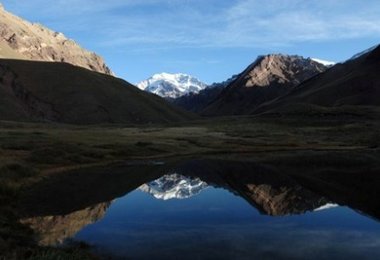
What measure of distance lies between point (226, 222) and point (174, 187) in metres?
18.6

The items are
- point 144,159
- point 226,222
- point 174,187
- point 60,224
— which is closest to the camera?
point 60,224

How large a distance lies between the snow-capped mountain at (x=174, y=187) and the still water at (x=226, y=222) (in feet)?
0.31

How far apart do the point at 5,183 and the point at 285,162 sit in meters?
40.1

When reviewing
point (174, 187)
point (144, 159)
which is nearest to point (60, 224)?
point (174, 187)

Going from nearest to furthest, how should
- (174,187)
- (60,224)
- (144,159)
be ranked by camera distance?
(60,224)
(174,187)
(144,159)

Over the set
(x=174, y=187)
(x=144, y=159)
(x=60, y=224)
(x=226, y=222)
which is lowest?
(x=226, y=222)

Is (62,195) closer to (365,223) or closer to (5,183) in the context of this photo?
(5,183)

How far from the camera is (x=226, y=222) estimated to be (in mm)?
36219

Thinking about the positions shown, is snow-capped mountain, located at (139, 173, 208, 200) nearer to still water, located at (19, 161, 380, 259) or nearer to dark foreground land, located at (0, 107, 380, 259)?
still water, located at (19, 161, 380, 259)

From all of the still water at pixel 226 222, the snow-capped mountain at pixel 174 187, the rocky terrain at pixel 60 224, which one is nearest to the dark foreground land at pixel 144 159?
the rocky terrain at pixel 60 224

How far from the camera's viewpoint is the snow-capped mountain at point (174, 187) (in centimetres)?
5075

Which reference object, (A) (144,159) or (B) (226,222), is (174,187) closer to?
(B) (226,222)

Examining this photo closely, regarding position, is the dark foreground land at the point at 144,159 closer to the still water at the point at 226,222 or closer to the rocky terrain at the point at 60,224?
the rocky terrain at the point at 60,224

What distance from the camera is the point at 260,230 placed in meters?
32.6
